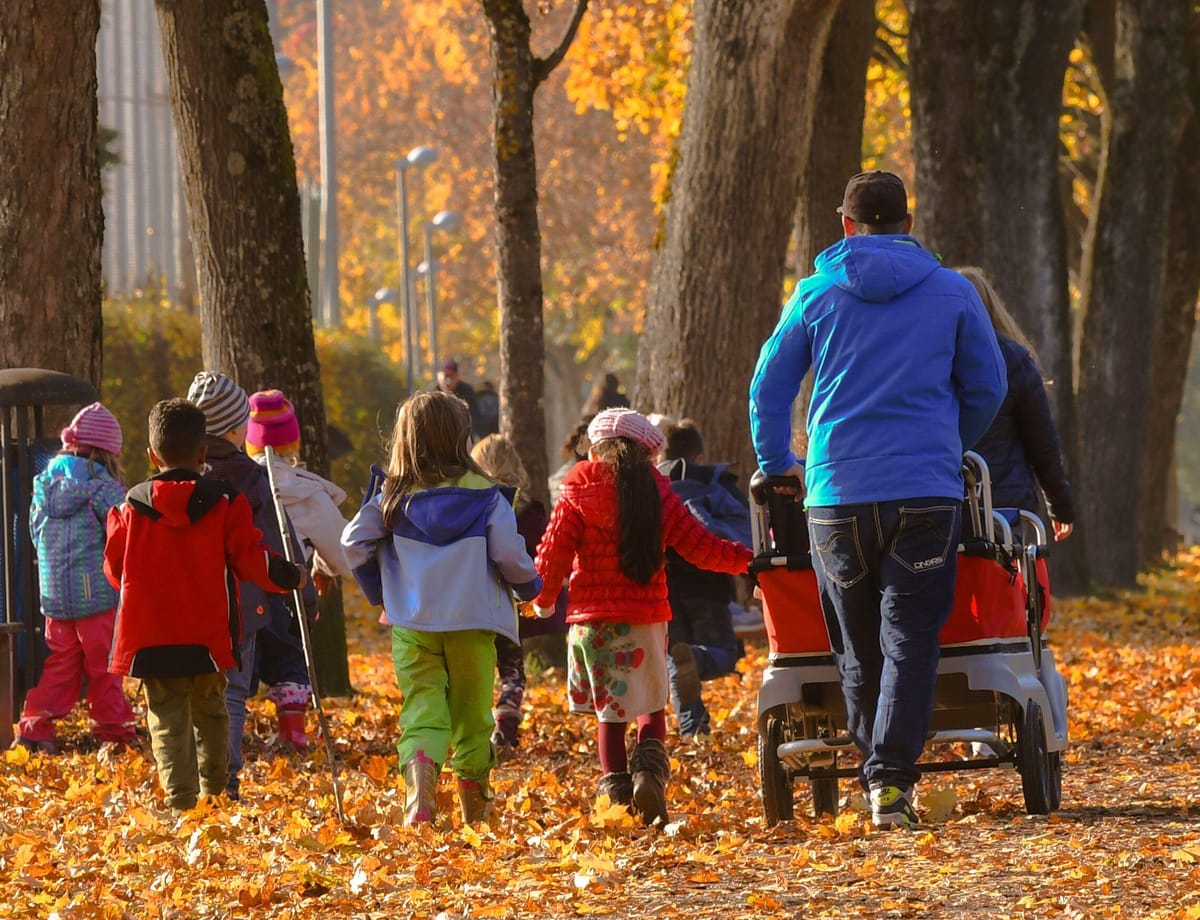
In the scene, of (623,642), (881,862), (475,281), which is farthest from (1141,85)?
(475,281)

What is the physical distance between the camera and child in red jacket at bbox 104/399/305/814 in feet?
24.9

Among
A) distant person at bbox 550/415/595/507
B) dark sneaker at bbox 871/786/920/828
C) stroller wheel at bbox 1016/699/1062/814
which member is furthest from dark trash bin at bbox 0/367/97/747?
stroller wheel at bbox 1016/699/1062/814

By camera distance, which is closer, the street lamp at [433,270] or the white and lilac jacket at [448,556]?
the white and lilac jacket at [448,556]

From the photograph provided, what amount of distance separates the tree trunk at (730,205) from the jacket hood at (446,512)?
6.11 meters

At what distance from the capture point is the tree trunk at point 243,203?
445 inches

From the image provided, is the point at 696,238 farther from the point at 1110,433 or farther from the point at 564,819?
the point at 1110,433

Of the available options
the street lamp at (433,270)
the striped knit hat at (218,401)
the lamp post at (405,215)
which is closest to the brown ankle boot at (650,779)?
Result: the striped knit hat at (218,401)

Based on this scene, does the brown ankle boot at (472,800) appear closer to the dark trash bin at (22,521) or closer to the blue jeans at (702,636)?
the blue jeans at (702,636)

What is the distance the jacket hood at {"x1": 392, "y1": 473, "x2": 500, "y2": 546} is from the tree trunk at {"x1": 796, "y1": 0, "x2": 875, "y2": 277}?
935 cm

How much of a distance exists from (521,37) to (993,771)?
6.10 metres

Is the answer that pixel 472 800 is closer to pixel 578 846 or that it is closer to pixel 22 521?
pixel 578 846

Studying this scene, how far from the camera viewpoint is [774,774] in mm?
6957

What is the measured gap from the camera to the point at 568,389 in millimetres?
56469

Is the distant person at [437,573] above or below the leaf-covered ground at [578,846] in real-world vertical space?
above
